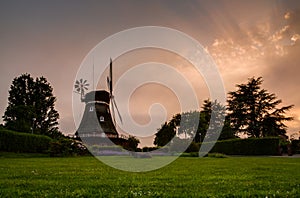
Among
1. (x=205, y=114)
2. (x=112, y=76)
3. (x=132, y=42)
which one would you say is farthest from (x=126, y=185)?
(x=205, y=114)

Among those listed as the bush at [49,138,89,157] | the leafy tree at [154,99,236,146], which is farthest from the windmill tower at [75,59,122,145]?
the leafy tree at [154,99,236,146]

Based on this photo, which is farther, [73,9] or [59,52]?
[59,52]

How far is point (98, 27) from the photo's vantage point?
2995 cm

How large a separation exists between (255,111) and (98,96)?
3683 centimetres

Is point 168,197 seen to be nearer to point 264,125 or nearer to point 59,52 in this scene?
point 59,52

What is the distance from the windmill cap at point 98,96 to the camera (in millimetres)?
58938

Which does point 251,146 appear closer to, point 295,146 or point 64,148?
point 295,146

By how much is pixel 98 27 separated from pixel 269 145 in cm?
3031

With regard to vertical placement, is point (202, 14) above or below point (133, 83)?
above

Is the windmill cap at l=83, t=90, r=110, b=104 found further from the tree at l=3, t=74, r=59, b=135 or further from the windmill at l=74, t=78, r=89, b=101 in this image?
the tree at l=3, t=74, r=59, b=135

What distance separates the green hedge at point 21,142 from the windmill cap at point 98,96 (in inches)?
597

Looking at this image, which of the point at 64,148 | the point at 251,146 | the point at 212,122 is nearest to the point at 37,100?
the point at 64,148

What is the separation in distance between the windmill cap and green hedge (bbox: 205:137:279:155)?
933 inches

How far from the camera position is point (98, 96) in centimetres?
5897
